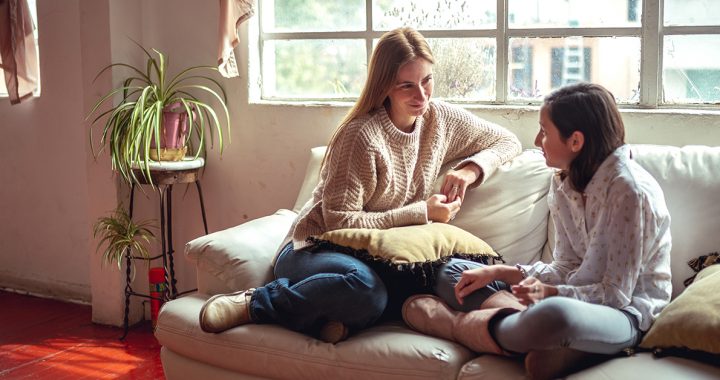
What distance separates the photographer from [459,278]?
8.09ft

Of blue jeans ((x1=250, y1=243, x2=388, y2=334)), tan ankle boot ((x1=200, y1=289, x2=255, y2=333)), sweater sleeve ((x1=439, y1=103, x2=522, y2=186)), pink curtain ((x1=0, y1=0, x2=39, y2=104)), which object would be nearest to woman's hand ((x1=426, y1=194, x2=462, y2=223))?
sweater sleeve ((x1=439, y1=103, x2=522, y2=186))

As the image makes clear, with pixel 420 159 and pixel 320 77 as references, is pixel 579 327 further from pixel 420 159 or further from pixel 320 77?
pixel 320 77

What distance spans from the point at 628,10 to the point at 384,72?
927 millimetres

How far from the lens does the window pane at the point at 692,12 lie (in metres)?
2.93

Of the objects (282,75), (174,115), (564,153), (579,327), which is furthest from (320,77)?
(579,327)

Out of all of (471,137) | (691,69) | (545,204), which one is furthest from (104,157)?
(691,69)

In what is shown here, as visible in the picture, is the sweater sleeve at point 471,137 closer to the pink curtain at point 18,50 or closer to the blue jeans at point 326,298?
the blue jeans at point 326,298

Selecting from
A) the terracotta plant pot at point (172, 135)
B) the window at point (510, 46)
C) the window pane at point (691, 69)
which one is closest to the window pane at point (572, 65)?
the window at point (510, 46)

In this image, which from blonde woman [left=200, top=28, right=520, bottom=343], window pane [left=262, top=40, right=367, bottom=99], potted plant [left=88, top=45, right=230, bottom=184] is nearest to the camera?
blonde woman [left=200, top=28, right=520, bottom=343]

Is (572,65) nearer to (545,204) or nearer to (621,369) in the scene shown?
(545,204)

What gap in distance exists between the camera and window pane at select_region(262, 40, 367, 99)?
3564 millimetres

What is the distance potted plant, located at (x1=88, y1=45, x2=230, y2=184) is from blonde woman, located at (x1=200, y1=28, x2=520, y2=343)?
92 cm

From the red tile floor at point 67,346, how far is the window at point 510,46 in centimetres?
118

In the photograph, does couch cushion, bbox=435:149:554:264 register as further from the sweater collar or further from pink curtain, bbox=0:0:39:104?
pink curtain, bbox=0:0:39:104
